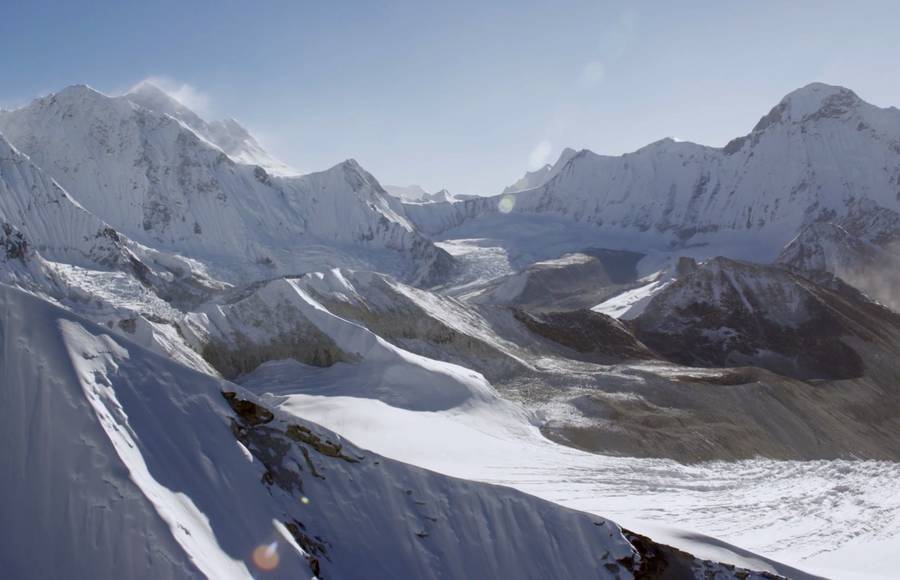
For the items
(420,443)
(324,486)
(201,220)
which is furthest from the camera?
(201,220)

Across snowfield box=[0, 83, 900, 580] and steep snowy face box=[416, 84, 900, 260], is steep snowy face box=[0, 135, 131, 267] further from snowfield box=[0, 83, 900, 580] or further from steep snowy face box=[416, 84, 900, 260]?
steep snowy face box=[416, 84, 900, 260]

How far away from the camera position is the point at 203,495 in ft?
40.5

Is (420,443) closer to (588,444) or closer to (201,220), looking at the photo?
(588,444)

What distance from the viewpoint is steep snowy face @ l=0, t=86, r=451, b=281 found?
13138cm

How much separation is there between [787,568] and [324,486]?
7.99 m

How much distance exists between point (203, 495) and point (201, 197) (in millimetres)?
132094

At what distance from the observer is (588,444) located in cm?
3212

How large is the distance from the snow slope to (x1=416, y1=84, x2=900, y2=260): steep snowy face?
13770cm

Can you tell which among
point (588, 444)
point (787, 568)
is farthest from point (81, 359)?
point (588, 444)

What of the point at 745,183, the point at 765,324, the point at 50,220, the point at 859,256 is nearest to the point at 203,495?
the point at 765,324

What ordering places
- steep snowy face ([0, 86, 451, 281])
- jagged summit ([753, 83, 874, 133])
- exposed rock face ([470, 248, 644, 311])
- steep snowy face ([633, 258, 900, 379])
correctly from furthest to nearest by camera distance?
jagged summit ([753, 83, 874, 133]), steep snowy face ([0, 86, 451, 281]), exposed rock face ([470, 248, 644, 311]), steep snowy face ([633, 258, 900, 379])

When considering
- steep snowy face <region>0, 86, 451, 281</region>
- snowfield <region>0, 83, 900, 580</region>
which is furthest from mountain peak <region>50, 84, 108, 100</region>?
snowfield <region>0, 83, 900, 580</region>

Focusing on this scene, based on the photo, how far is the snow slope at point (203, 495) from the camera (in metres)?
11.0

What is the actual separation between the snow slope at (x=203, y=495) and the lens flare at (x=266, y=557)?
0.04 meters
